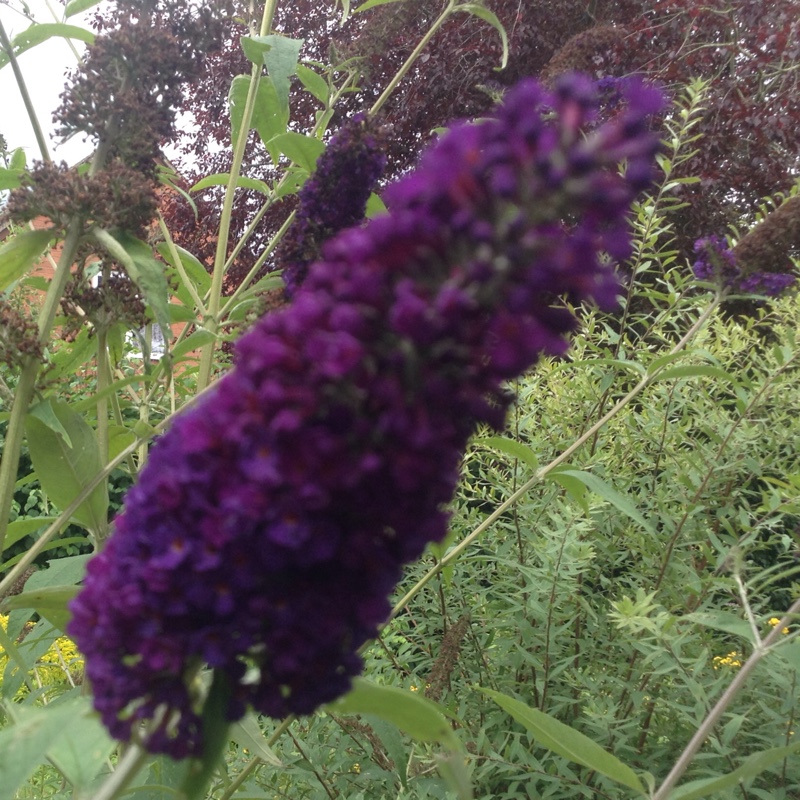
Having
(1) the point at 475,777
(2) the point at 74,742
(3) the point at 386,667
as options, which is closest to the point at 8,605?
(2) the point at 74,742

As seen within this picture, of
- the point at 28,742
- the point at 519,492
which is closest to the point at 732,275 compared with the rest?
the point at 519,492

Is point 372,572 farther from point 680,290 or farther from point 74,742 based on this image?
point 680,290

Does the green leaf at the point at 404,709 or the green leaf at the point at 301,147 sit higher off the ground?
the green leaf at the point at 301,147

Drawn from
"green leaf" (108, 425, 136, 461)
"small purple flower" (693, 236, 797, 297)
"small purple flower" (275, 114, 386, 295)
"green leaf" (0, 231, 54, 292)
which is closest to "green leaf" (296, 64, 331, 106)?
"small purple flower" (275, 114, 386, 295)

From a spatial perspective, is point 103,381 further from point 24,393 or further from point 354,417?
point 354,417

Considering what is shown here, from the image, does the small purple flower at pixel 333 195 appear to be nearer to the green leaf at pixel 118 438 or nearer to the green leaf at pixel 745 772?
the green leaf at pixel 118 438

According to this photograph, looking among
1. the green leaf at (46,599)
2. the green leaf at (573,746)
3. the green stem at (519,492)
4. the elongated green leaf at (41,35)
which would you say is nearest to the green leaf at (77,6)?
the elongated green leaf at (41,35)
